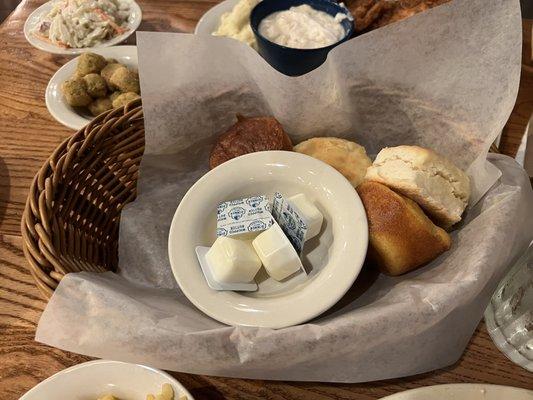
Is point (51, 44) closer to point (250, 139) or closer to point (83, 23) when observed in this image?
point (83, 23)

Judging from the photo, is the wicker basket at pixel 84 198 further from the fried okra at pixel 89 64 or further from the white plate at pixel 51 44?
the white plate at pixel 51 44

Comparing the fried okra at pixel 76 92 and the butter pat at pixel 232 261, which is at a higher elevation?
the butter pat at pixel 232 261

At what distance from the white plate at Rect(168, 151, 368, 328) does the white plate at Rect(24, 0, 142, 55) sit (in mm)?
671

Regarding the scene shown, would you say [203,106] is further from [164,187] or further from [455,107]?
[455,107]

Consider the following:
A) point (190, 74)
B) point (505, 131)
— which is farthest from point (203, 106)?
point (505, 131)

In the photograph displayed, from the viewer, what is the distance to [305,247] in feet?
2.86

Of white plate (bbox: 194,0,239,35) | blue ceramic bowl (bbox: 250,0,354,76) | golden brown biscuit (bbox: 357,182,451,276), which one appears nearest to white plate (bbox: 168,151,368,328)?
golden brown biscuit (bbox: 357,182,451,276)

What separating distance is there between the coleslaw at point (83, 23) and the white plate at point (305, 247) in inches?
27.9

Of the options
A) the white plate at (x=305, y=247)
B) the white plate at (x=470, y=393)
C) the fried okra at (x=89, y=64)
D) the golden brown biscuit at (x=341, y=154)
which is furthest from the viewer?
the fried okra at (x=89, y=64)

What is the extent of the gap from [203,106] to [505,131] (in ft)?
1.98

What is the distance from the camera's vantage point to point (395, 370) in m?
0.73

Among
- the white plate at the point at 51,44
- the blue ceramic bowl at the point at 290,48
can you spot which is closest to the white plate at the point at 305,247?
the blue ceramic bowl at the point at 290,48

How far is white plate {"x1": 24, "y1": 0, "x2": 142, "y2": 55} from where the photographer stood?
4.45ft

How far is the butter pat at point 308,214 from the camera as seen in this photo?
2.68 feet
